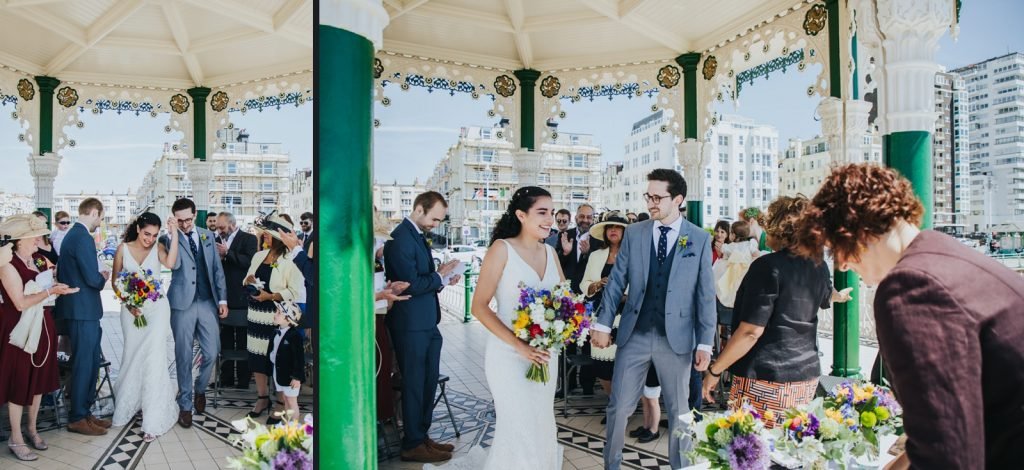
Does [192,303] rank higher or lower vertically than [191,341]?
higher

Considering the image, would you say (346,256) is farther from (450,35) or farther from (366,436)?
(450,35)

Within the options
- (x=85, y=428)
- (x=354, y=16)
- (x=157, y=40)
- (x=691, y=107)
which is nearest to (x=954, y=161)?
(x=691, y=107)

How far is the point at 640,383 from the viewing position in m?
3.78

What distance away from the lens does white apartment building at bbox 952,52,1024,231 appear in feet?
339

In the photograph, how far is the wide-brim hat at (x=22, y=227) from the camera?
15.0 feet

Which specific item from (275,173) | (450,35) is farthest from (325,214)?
(275,173)

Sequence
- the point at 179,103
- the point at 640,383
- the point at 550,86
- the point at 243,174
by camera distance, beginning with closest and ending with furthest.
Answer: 1. the point at 640,383
2. the point at 550,86
3. the point at 179,103
4. the point at 243,174

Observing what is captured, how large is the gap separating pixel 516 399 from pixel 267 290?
292 cm

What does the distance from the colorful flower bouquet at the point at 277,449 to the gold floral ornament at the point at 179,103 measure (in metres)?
8.90

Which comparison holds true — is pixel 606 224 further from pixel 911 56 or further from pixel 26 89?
pixel 26 89

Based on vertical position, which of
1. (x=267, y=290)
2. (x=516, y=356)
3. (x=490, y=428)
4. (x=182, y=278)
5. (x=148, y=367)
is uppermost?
(x=182, y=278)

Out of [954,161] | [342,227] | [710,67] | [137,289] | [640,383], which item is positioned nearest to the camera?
[342,227]

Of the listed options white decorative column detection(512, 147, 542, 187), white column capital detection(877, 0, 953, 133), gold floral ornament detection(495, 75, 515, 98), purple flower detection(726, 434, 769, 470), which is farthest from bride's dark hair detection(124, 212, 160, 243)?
white column capital detection(877, 0, 953, 133)

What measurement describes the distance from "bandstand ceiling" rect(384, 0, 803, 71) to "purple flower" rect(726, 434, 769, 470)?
18.2 feet
